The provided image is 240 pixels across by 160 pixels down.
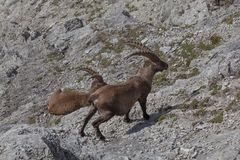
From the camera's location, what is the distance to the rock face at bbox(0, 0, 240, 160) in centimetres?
1484

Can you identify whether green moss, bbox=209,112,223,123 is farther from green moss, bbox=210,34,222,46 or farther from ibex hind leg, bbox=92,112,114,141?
green moss, bbox=210,34,222,46

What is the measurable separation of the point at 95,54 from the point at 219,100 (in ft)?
32.2

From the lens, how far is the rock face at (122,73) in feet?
48.7

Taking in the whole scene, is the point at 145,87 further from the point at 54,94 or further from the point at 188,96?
the point at 54,94

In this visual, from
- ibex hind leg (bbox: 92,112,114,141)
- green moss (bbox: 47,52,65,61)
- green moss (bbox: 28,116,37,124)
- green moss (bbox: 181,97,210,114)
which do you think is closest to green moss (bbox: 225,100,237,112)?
green moss (bbox: 181,97,210,114)

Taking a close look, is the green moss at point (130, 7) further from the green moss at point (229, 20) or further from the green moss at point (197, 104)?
the green moss at point (197, 104)

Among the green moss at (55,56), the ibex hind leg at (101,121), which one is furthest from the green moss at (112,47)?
the ibex hind leg at (101,121)

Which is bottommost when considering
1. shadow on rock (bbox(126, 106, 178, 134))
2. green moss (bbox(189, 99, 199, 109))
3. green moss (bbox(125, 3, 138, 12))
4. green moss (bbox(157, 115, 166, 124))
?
green moss (bbox(125, 3, 138, 12))

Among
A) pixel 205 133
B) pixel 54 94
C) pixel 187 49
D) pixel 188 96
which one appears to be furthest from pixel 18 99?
pixel 205 133

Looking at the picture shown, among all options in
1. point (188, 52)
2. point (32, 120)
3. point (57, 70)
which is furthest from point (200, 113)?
point (57, 70)

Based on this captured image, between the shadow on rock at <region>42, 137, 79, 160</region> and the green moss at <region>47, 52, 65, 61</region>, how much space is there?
15.0 meters

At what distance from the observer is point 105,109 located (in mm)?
16891

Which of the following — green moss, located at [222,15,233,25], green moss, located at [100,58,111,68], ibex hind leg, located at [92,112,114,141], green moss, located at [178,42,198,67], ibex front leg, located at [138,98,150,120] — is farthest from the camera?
green moss, located at [100,58,111,68]

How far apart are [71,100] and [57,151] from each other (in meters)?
9.53
